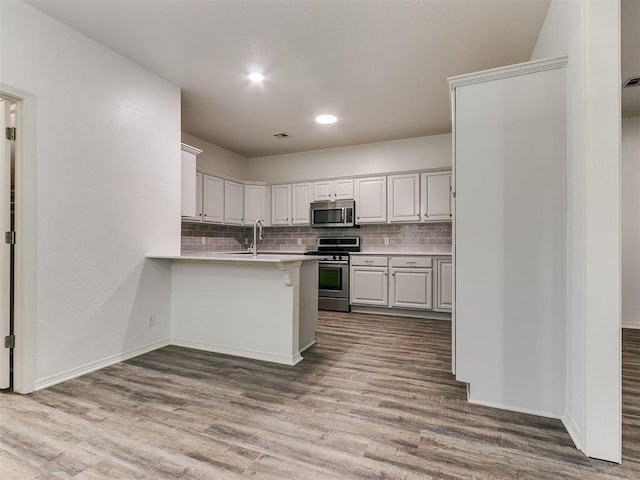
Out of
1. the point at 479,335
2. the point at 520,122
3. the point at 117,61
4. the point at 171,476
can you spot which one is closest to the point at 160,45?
the point at 117,61

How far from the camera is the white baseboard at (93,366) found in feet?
8.20

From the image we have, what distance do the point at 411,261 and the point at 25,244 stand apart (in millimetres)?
4255

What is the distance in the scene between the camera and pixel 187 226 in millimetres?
5348

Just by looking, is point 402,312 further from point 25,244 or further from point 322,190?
point 25,244

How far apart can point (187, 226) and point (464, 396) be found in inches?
176

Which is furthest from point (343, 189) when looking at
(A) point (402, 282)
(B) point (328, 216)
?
(A) point (402, 282)

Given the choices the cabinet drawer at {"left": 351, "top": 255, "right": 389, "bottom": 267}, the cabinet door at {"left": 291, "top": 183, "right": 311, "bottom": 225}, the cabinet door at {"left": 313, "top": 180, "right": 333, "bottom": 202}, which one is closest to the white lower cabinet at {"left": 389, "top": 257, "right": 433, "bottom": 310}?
the cabinet drawer at {"left": 351, "top": 255, "right": 389, "bottom": 267}

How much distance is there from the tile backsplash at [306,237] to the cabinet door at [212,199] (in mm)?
368

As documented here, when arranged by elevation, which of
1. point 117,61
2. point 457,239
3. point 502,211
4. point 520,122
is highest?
point 117,61

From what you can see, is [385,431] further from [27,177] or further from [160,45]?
[160,45]

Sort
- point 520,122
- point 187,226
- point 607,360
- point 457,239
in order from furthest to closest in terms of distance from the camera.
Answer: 1. point 187,226
2. point 457,239
3. point 520,122
4. point 607,360

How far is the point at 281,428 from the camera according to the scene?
77.4 inches

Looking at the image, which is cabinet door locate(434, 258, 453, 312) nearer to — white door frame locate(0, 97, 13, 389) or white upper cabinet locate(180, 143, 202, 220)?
white upper cabinet locate(180, 143, 202, 220)

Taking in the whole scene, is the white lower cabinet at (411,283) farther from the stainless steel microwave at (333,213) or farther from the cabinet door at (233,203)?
the cabinet door at (233,203)
